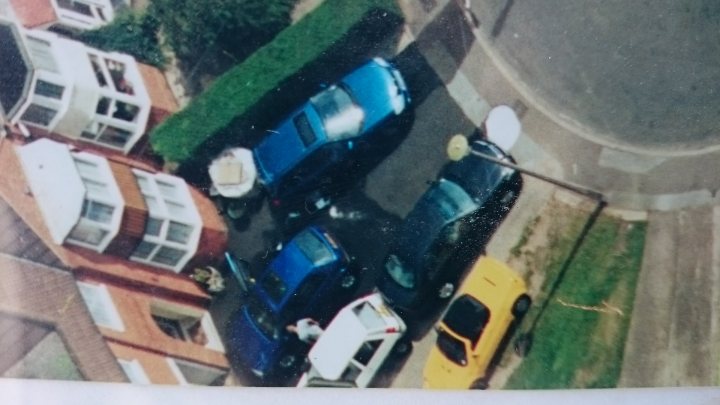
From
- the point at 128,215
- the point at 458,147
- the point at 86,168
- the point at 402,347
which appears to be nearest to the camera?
the point at 86,168

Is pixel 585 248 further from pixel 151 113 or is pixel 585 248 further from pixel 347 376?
pixel 151 113

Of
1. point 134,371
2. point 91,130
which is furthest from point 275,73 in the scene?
point 134,371

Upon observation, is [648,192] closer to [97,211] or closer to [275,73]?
[275,73]

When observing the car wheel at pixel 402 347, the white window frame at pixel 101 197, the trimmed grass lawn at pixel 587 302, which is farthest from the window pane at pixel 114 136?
the trimmed grass lawn at pixel 587 302

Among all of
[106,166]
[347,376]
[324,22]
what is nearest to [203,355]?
[347,376]

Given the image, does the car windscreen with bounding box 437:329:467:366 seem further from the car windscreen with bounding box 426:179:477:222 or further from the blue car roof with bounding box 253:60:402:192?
the blue car roof with bounding box 253:60:402:192
